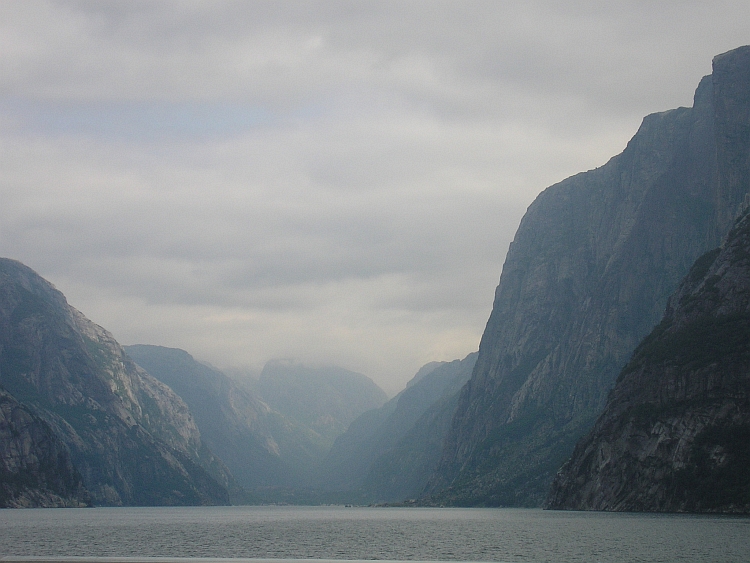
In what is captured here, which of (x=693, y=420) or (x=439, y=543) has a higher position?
(x=693, y=420)

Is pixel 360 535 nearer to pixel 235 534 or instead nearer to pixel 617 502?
pixel 235 534

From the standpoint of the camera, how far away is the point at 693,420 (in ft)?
551

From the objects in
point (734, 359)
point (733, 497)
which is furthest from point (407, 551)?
point (734, 359)

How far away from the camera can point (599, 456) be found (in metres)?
197

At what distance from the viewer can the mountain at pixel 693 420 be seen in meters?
158

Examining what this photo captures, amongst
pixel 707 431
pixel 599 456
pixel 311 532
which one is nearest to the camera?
pixel 311 532

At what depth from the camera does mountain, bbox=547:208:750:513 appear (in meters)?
158

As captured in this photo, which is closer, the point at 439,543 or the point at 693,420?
the point at 439,543

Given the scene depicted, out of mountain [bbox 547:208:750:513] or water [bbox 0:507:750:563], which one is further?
mountain [bbox 547:208:750:513]

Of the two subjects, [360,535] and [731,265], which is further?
[731,265]

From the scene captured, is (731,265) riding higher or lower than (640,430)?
higher

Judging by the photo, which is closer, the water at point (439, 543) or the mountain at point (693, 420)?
the water at point (439, 543)

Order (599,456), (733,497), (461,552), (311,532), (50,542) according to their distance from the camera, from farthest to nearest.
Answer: (599,456), (733,497), (311,532), (50,542), (461,552)

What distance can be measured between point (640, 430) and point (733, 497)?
34.0 meters
